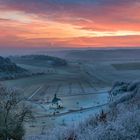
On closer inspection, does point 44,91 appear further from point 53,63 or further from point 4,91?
point 53,63

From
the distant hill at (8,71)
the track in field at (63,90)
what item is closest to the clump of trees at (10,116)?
the track in field at (63,90)

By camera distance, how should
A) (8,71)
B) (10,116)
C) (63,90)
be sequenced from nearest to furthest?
(10,116) < (63,90) < (8,71)

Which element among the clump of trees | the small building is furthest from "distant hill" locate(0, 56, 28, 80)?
the clump of trees

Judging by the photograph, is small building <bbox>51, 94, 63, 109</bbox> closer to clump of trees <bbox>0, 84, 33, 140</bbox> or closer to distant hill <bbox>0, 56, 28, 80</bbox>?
clump of trees <bbox>0, 84, 33, 140</bbox>

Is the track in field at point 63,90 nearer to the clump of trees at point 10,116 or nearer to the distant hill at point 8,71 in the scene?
the distant hill at point 8,71

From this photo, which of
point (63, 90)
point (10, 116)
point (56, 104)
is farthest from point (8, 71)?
point (10, 116)

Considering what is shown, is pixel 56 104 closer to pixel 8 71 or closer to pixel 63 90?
pixel 63 90

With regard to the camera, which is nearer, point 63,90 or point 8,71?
point 63,90

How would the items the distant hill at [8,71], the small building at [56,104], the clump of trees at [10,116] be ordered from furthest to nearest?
1. the distant hill at [8,71]
2. the small building at [56,104]
3. the clump of trees at [10,116]

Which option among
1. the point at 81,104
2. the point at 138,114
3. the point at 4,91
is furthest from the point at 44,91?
the point at 138,114

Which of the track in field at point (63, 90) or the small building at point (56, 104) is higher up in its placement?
the small building at point (56, 104)

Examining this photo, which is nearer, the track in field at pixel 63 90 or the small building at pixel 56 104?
the small building at pixel 56 104

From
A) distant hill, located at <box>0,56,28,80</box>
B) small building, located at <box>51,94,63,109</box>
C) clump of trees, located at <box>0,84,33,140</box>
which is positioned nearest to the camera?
clump of trees, located at <box>0,84,33,140</box>

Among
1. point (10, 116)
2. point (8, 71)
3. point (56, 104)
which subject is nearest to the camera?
point (10, 116)
